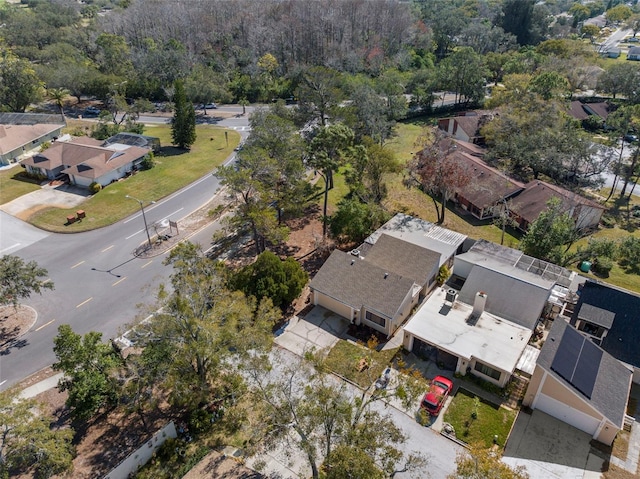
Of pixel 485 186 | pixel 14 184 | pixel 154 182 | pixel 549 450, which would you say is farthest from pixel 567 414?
pixel 14 184

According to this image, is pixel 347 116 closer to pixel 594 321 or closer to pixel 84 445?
pixel 594 321

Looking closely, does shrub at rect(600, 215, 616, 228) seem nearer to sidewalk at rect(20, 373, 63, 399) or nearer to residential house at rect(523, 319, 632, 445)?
residential house at rect(523, 319, 632, 445)

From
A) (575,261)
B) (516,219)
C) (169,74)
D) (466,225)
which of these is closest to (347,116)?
(466,225)

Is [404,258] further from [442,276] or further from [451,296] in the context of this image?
[451,296]

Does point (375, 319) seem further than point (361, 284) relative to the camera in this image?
No

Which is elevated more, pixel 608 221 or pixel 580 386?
pixel 580 386

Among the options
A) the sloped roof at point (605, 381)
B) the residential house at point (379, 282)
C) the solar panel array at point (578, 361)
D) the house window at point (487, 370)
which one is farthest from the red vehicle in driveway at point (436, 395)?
the solar panel array at point (578, 361)

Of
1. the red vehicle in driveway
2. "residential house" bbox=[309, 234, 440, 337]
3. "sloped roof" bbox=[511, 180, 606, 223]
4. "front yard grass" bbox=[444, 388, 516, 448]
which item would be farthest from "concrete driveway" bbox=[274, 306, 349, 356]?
"sloped roof" bbox=[511, 180, 606, 223]
